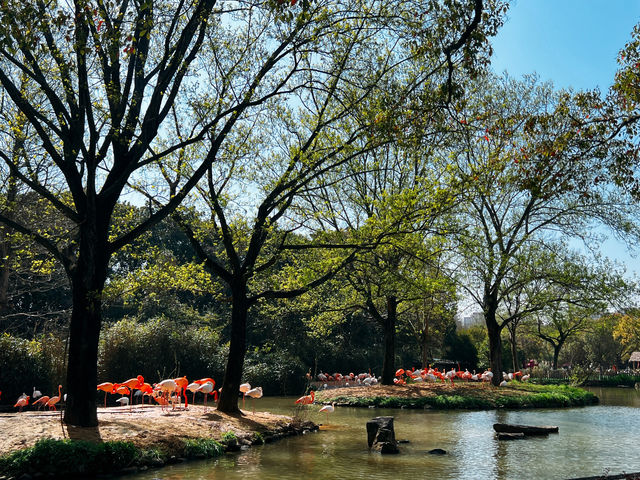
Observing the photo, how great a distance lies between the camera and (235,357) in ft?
50.0

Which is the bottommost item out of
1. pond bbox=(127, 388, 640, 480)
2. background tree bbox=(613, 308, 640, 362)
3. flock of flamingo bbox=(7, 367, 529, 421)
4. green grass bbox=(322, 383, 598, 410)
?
pond bbox=(127, 388, 640, 480)

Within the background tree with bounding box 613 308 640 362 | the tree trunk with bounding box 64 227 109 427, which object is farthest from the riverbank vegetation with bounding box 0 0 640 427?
the background tree with bounding box 613 308 640 362

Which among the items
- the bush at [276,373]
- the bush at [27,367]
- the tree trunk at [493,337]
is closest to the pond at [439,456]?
the bush at [276,373]

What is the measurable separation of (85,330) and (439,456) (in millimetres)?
7538

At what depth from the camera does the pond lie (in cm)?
1004

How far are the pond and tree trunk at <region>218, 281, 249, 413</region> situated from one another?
1.98 meters

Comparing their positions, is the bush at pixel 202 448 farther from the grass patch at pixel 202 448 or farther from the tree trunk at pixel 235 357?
the tree trunk at pixel 235 357

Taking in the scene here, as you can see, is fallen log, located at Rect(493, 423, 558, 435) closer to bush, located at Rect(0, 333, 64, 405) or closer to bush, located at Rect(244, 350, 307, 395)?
bush, located at Rect(244, 350, 307, 395)

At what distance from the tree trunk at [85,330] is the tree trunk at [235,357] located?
436 cm

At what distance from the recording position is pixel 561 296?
1066 inches

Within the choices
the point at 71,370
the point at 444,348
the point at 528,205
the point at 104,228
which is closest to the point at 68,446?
the point at 71,370

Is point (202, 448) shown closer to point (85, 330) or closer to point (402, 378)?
point (85, 330)

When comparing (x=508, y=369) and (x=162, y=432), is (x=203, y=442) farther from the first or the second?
(x=508, y=369)

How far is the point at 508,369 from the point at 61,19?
4333 cm
